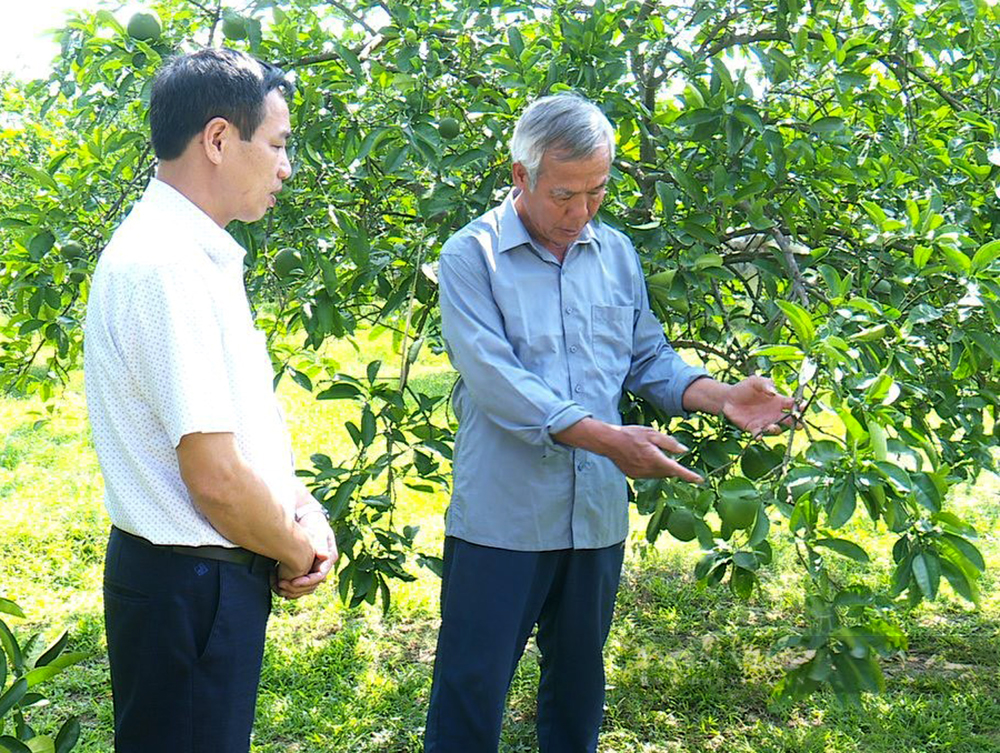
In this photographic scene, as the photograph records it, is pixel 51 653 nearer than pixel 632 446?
Yes

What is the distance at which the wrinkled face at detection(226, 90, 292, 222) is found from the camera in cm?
189

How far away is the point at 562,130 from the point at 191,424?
105 cm

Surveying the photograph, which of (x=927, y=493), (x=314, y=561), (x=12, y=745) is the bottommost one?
(x=12, y=745)

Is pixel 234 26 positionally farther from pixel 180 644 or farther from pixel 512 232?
pixel 180 644

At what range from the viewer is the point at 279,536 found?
6.23ft

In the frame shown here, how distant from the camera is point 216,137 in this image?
1.86m

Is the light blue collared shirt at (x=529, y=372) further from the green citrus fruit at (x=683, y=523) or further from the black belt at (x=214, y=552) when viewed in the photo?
the black belt at (x=214, y=552)

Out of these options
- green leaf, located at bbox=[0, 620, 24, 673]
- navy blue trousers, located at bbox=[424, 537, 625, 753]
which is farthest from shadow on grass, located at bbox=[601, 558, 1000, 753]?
green leaf, located at bbox=[0, 620, 24, 673]

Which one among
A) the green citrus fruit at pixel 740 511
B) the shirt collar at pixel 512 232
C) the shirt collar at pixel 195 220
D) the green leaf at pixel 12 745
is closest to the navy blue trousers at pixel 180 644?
the green leaf at pixel 12 745

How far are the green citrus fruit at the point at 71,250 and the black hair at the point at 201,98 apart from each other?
1.36 meters

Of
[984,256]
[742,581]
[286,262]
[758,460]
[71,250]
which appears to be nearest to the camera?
[984,256]

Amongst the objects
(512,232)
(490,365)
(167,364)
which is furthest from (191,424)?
(512,232)

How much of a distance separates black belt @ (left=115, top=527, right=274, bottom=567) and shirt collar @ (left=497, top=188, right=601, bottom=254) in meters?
0.92

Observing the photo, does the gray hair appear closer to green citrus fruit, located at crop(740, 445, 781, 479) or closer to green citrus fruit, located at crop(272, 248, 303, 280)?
green citrus fruit, located at crop(740, 445, 781, 479)
